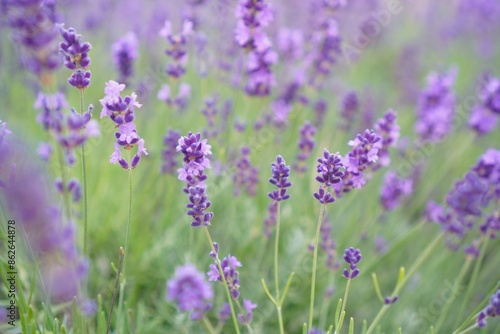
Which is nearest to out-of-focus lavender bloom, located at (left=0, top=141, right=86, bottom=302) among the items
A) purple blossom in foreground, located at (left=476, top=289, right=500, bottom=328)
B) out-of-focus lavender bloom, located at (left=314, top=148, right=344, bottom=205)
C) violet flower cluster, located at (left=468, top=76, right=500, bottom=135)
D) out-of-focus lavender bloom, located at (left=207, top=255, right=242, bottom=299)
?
out-of-focus lavender bloom, located at (left=207, top=255, right=242, bottom=299)

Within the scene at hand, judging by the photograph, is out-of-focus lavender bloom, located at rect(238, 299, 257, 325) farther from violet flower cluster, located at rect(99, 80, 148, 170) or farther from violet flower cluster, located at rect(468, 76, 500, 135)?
violet flower cluster, located at rect(468, 76, 500, 135)

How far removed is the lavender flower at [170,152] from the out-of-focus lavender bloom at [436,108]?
151cm

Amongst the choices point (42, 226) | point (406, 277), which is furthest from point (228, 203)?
point (42, 226)

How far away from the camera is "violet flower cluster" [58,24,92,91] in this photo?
137cm

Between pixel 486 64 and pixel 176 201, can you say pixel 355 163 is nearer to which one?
pixel 176 201

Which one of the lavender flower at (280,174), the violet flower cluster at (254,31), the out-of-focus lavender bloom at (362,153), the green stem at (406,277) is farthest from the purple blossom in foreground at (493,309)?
the violet flower cluster at (254,31)

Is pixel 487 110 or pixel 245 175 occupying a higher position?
pixel 487 110

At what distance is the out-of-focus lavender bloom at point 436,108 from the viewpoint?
2.86 meters

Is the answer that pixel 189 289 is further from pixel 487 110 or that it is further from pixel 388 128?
pixel 487 110

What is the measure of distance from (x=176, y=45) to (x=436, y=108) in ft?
5.28

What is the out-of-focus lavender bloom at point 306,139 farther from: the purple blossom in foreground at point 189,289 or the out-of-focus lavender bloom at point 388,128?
the purple blossom in foreground at point 189,289

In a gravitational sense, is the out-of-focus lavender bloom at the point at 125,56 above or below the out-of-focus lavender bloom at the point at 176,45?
above

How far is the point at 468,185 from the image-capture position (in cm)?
202

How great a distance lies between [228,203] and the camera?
283 cm
